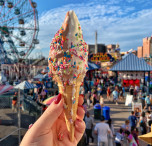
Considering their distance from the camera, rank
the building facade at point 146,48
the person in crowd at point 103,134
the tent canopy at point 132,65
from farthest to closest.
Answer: the building facade at point 146,48 < the tent canopy at point 132,65 < the person in crowd at point 103,134

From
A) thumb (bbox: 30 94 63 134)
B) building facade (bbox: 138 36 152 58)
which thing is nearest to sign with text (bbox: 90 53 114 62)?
thumb (bbox: 30 94 63 134)

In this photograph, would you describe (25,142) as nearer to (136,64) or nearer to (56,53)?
(56,53)

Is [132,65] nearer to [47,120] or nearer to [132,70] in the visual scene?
[132,70]

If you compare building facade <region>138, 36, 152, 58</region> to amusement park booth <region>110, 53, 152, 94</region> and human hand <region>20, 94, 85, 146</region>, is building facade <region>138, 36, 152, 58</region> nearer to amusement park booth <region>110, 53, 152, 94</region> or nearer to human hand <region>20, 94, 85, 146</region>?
amusement park booth <region>110, 53, 152, 94</region>

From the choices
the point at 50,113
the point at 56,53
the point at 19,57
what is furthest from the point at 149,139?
the point at 19,57

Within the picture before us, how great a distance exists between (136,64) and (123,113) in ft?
14.6

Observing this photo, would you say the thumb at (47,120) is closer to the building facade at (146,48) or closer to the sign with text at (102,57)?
the sign with text at (102,57)

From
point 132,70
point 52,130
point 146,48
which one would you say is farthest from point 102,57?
point 146,48

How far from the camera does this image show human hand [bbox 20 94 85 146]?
4.92ft

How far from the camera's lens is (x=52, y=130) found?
5.72 ft

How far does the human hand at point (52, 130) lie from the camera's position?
150 cm

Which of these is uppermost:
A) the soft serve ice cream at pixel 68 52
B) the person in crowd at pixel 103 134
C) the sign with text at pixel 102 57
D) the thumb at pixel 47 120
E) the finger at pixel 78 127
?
the sign with text at pixel 102 57

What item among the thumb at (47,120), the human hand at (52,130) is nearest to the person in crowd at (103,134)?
the human hand at (52,130)

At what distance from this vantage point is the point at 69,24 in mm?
1629
